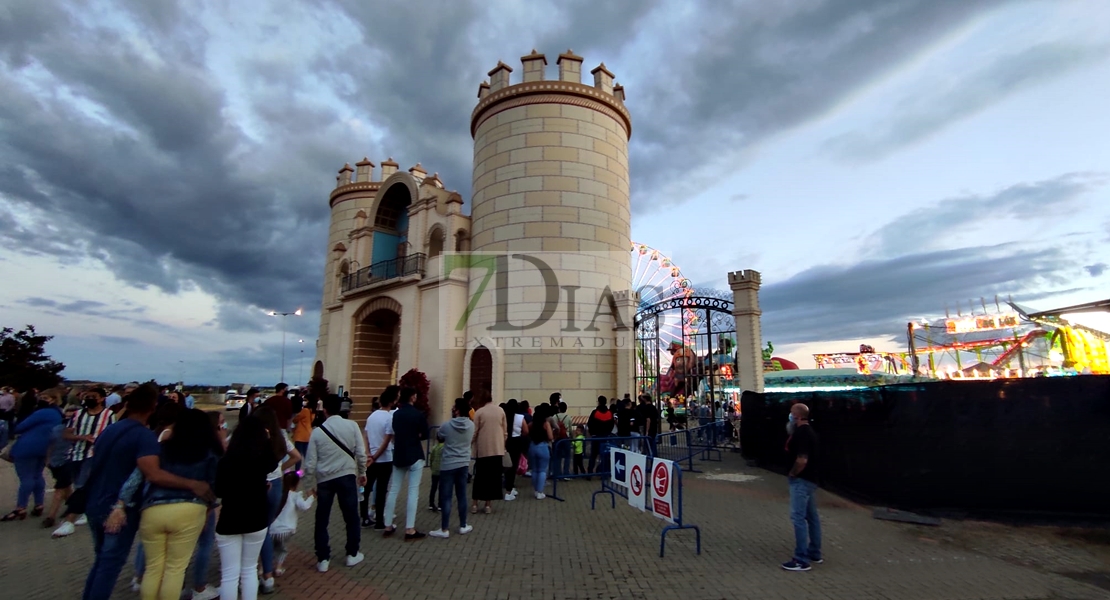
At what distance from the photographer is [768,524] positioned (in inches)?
267

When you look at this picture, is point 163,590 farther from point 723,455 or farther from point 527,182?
point 527,182

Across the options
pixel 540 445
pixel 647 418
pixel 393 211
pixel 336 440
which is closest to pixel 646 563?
pixel 540 445

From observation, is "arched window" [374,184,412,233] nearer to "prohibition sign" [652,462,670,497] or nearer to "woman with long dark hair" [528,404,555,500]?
"woman with long dark hair" [528,404,555,500]

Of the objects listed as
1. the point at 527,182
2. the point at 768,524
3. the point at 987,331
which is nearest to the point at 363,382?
the point at 527,182

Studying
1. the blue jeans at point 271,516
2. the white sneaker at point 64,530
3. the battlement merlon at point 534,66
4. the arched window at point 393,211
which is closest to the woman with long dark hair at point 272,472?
the blue jeans at point 271,516

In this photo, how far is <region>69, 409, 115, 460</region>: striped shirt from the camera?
21.4 ft

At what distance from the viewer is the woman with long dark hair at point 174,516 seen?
11.0ft

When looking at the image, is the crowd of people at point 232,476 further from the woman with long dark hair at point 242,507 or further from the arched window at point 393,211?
the arched window at point 393,211

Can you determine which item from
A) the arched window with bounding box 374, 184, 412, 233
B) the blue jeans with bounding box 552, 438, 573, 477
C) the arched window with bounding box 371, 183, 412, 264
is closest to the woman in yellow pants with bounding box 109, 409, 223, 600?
the blue jeans with bounding box 552, 438, 573, 477

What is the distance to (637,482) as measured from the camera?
20.6 ft

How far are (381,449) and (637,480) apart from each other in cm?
320

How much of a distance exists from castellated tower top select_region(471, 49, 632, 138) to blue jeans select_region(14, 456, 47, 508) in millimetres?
14289

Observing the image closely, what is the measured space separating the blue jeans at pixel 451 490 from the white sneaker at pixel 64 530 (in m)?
4.54

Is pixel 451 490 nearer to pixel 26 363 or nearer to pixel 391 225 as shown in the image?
pixel 391 225
